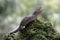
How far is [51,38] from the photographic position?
7.39 ft

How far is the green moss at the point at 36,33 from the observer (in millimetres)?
2266

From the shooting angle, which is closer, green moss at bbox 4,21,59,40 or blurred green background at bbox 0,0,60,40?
green moss at bbox 4,21,59,40

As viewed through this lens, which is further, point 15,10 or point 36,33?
point 15,10

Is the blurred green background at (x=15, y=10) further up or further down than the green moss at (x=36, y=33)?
further up

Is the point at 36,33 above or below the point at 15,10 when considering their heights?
below

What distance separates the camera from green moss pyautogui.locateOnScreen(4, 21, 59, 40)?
227 cm

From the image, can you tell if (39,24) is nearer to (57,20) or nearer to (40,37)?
(40,37)

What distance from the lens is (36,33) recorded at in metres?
2.29

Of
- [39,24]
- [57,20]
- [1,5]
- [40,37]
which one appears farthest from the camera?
[1,5]

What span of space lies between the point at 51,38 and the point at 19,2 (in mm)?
4951

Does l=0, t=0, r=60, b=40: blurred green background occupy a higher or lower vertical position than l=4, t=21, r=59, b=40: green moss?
higher

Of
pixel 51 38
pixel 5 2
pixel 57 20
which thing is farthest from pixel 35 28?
pixel 5 2

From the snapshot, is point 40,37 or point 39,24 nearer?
point 40,37

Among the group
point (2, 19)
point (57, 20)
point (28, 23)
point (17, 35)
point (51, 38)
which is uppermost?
point (2, 19)
